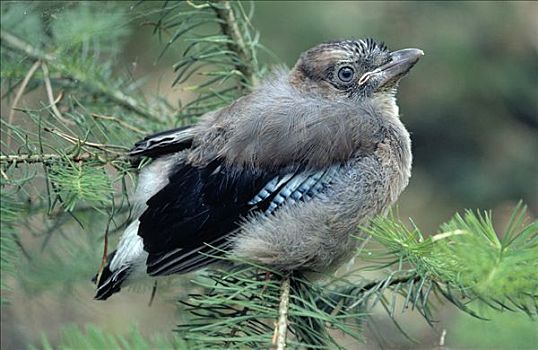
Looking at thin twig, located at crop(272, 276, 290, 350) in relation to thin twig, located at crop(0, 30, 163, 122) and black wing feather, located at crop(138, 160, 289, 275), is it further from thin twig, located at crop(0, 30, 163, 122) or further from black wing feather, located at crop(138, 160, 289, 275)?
thin twig, located at crop(0, 30, 163, 122)

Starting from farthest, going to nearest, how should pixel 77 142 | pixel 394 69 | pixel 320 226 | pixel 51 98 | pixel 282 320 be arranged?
pixel 394 69
pixel 51 98
pixel 320 226
pixel 77 142
pixel 282 320

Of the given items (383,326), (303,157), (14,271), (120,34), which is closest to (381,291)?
(303,157)

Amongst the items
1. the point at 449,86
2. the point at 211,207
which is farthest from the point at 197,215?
the point at 449,86

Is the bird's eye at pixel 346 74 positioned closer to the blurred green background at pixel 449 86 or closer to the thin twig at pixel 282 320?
the thin twig at pixel 282 320

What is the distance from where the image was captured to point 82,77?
9.86 feet

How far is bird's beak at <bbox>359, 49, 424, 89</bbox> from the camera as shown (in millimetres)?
2914

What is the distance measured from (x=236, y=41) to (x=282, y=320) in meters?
1.26

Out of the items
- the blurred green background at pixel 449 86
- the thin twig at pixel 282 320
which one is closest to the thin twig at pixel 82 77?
the thin twig at pixel 282 320

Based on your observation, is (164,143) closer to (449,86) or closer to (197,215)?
(197,215)

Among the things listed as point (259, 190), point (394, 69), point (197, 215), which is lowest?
point (197, 215)

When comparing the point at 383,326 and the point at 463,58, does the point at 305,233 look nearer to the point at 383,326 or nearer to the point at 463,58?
the point at 383,326

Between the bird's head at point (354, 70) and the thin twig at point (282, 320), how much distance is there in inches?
34.8

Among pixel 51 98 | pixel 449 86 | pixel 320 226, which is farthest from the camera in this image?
pixel 449 86

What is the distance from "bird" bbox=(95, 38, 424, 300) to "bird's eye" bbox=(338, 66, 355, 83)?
8.5 inches
